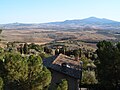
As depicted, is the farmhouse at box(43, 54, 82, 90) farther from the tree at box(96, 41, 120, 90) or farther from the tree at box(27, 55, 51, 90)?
the tree at box(27, 55, 51, 90)

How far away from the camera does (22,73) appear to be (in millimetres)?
25672

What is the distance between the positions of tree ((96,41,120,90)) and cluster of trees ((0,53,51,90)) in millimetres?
10993

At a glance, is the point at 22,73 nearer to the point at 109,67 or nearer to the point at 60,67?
the point at 109,67

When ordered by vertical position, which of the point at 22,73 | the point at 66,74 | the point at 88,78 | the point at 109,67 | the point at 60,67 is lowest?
the point at 88,78

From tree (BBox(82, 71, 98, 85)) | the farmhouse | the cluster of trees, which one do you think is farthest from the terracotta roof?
the cluster of trees

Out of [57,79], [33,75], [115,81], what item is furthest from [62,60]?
[33,75]

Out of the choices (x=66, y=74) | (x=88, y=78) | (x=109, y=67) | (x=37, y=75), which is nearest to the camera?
(x=37, y=75)

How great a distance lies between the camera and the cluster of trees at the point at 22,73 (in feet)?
82.7

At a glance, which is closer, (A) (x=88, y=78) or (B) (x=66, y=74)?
(B) (x=66, y=74)

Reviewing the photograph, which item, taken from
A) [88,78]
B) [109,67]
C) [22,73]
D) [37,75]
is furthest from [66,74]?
[22,73]

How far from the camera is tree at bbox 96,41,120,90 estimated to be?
35125 millimetres

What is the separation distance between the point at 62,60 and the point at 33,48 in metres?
39.3

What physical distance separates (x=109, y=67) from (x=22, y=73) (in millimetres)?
12735

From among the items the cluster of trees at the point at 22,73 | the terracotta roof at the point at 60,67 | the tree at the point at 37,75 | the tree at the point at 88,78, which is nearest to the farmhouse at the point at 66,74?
the terracotta roof at the point at 60,67
